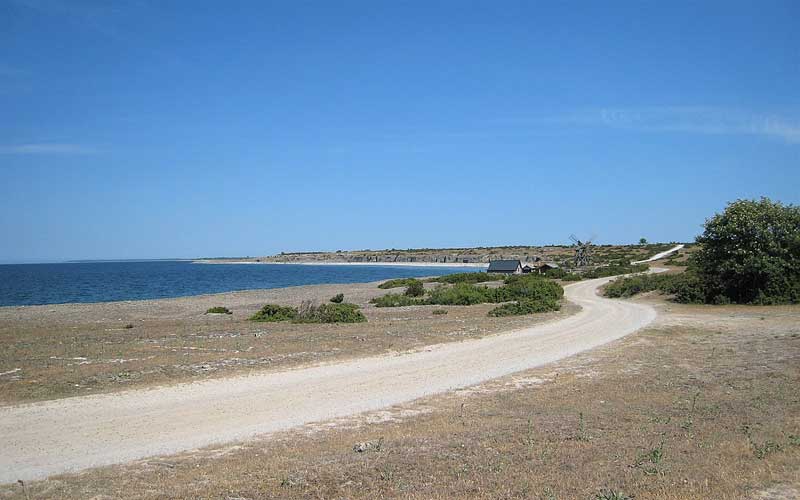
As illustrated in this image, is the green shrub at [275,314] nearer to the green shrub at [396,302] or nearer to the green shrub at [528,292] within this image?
the green shrub at [396,302]

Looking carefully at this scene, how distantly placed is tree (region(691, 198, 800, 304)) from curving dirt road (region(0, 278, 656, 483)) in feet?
71.2

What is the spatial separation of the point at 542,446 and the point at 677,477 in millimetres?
2250

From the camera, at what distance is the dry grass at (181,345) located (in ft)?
50.3

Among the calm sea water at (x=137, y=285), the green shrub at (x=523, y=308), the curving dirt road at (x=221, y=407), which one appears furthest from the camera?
the calm sea water at (x=137, y=285)

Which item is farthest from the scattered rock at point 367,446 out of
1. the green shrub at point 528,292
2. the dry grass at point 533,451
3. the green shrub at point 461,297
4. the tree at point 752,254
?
the tree at point 752,254

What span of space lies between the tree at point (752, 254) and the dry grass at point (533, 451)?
2388cm

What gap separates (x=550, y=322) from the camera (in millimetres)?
29297

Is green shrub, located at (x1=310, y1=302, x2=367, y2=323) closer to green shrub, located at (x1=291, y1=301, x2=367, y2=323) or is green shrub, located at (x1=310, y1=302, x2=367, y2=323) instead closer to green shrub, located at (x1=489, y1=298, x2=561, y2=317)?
green shrub, located at (x1=291, y1=301, x2=367, y2=323)

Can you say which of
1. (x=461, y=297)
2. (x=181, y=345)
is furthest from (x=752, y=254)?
(x=181, y=345)

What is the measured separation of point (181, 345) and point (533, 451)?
52.3 feet

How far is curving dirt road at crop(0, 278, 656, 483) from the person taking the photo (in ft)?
31.9

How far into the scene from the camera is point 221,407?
499 inches

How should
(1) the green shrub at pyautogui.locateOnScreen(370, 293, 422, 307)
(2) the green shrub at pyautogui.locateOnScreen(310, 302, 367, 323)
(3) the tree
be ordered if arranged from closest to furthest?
(2) the green shrub at pyautogui.locateOnScreen(310, 302, 367, 323), (3) the tree, (1) the green shrub at pyautogui.locateOnScreen(370, 293, 422, 307)

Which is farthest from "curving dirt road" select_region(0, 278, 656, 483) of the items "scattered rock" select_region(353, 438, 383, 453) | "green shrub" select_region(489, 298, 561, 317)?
"green shrub" select_region(489, 298, 561, 317)
